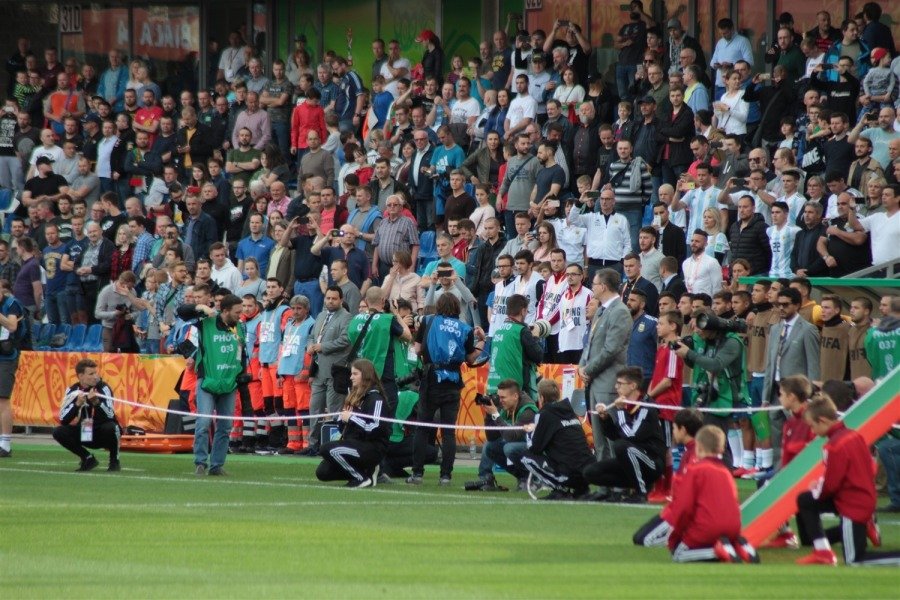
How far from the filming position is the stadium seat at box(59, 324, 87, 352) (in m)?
27.4

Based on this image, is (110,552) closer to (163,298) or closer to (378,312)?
(378,312)

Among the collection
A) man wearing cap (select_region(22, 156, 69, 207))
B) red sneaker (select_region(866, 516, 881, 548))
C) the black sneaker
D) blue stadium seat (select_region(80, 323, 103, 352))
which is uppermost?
man wearing cap (select_region(22, 156, 69, 207))

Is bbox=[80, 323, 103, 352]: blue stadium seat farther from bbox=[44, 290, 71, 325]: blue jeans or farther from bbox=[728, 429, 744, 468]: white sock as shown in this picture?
bbox=[728, 429, 744, 468]: white sock

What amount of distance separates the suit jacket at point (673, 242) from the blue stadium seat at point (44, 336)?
1150 cm

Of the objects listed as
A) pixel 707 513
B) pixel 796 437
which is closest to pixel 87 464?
pixel 796 437

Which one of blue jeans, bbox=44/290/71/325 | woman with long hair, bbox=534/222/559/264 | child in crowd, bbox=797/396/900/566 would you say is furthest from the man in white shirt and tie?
blue jeans, bbox=44/290/71/325

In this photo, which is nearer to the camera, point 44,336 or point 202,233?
point 44,336

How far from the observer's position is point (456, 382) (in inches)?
691

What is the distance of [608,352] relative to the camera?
17.0m

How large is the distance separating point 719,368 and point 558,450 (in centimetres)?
236

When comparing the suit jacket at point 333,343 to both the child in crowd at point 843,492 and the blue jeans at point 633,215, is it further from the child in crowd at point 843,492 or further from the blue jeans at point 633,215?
the child in crowd at point 843,492

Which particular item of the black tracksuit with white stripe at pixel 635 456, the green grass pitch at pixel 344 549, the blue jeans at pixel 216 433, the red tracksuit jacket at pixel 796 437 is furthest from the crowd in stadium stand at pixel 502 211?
the green grass pitch at pixel 344 549

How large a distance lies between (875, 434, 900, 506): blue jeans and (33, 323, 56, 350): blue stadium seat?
1724 centimetres

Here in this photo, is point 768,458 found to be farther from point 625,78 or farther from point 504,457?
point 625,78
